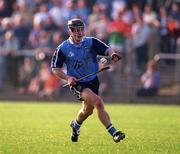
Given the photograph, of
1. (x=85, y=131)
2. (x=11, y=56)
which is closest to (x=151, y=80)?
(x=11, y=56)

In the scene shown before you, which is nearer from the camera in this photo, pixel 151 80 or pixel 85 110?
pixel 85 110

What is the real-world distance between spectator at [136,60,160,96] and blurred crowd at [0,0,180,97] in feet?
1.07

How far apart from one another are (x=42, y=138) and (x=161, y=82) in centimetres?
1132

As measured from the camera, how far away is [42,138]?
11.9m

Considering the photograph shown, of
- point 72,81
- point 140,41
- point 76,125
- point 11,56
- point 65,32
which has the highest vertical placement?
point 72,81

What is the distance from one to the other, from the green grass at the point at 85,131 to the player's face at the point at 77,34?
165cm

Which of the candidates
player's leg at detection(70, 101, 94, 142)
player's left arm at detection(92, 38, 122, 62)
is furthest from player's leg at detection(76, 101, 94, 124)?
player's left arm at detection(92, 38, 122, 62)

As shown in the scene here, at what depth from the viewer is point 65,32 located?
77.7 ft

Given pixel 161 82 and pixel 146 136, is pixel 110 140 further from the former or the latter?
pixel 161 82

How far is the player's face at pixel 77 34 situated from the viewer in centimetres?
1127

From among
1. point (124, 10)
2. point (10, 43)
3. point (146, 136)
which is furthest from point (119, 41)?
point (146, 136)

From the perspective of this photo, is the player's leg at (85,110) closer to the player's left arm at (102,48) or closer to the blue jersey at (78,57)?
the blue jersey at (78,57)

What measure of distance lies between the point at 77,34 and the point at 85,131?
284cm

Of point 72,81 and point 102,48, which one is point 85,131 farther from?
point 72,81
